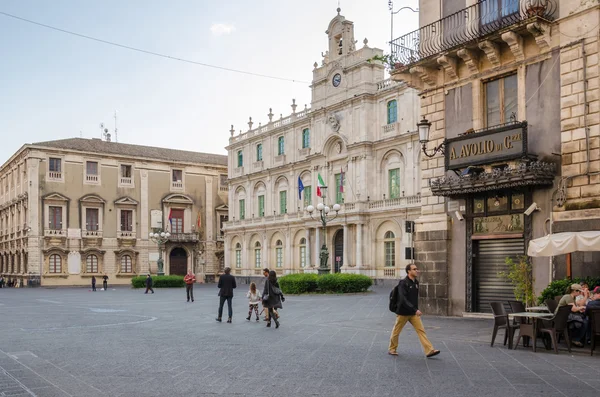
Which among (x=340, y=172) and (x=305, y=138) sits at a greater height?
(x=305, y=138)

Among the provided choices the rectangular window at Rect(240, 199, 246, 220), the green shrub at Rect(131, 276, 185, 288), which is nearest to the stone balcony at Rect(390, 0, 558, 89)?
the green shrub at Rect(131, 276, 185, 288)

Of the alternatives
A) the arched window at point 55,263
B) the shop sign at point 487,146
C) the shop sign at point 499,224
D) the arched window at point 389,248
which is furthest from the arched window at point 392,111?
the arched window at point 55,263

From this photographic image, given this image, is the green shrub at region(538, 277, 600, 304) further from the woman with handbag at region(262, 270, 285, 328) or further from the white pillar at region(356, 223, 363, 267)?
the white pillar at region(356, 223, 363, 267)

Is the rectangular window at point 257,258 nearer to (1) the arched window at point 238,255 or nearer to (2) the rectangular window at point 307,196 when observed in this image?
(1) the arched window at point 238,255

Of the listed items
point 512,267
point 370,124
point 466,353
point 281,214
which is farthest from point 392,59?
point 281,214

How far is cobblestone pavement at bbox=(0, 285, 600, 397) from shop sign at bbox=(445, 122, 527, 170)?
389 centimetres

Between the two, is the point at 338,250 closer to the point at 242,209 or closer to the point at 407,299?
the point at 242,209

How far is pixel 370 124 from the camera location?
4409cm

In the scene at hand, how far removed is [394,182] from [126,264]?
2734 cm

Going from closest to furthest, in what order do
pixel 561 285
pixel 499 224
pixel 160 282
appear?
1. pixel 561 285
2. pixel 499 224
3. pixel 160 282

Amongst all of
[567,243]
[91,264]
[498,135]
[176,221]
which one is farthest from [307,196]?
[567,243]

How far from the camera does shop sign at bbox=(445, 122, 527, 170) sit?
14797 millimetres

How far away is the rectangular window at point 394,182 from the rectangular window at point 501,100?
86.3 feet

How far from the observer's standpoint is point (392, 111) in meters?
42.8
